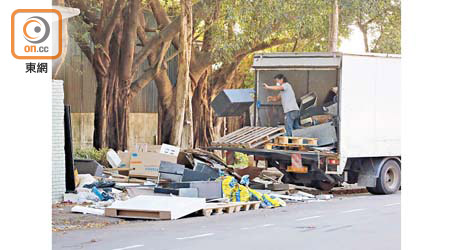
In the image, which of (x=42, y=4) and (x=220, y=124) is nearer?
(x=42, y=4)

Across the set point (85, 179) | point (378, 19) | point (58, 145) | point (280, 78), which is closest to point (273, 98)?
point (280, 78)

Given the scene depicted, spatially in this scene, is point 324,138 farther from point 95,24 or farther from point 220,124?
point 220,124

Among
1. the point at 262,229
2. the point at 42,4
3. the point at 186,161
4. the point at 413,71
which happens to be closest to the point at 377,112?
the point at 186,161

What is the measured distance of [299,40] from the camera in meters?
31.7

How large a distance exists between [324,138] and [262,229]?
6.00m

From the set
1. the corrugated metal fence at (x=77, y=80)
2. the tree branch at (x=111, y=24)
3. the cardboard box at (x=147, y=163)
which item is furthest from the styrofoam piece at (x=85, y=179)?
the corrugated metal fence at (x=77, y=80)

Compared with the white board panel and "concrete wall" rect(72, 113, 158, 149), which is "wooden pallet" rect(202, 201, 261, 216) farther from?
"concrete wall" rect(72, 113, 158, 149)

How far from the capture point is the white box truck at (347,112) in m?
19.1

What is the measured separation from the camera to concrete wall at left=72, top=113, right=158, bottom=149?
31672mm

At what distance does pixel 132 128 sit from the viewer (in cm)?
3391

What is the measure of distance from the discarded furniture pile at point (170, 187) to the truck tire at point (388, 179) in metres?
1.60

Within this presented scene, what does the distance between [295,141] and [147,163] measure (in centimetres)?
384

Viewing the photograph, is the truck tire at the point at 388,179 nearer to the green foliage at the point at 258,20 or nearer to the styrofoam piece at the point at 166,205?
the styrofoam piece at the point at 166,205

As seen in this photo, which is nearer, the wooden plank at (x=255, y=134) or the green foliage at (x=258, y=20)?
the wooden plank at (x=255, y=134)
